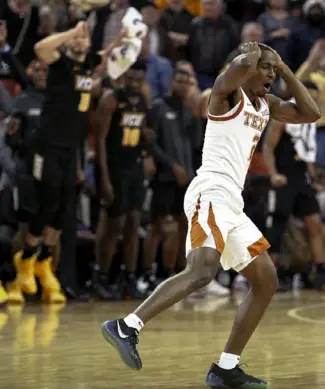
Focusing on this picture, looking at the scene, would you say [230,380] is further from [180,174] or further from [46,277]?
[180,174]

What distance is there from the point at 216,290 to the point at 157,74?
2.84 meters

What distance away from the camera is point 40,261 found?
1065 cm

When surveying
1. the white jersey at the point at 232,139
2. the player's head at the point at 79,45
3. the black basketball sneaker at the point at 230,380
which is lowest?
the black basketball sneaker at the point at 230,380

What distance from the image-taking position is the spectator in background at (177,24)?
14.3 meters

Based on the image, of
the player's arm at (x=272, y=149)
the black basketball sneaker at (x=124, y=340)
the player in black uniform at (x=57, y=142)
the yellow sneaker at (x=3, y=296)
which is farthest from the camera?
the player's arm at (x=272, y=149)

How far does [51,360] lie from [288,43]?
29.3ft

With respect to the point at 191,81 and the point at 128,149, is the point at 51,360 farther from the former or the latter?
the point at 191,81

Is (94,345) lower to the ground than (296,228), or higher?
higher

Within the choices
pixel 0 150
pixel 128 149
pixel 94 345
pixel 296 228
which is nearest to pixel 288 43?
pixel 296 228

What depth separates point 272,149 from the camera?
12016 mm

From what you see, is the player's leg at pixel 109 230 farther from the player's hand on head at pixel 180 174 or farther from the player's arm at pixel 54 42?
the player's arm at pixel 54 42

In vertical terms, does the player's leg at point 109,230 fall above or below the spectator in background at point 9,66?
below

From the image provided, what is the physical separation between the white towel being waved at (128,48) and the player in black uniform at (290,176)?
80.7 inches

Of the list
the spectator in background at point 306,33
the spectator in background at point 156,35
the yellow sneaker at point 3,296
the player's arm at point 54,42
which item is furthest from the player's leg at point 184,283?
the spectator in background at point 306,33
